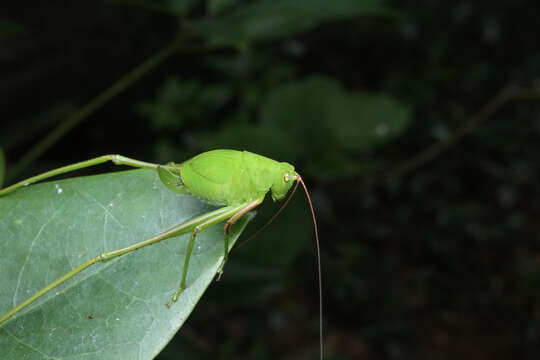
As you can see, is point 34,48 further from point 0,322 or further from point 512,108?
point 512,108

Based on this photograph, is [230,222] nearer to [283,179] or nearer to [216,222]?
[216,222]

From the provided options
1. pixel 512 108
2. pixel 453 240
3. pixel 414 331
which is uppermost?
pixel 512 108

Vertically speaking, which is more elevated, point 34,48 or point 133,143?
point 34,48

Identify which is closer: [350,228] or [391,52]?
[350,228]

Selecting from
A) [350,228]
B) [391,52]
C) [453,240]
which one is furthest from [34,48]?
[453,240]

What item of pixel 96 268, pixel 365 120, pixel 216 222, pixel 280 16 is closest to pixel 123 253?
pixel 96 268

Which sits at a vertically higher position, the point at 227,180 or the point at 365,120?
the point at 227,180

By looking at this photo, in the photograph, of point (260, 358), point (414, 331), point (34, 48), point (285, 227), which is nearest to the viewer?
point (285, 227)

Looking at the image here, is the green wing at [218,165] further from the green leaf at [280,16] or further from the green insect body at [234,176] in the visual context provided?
the green leaf at [280,16]
